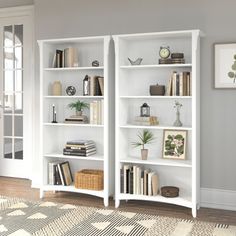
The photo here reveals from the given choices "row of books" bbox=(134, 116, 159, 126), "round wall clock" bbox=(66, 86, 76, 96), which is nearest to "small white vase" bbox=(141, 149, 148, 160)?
"row of books" bbox=(134, 116, 159, 126)

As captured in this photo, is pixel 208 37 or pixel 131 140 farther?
pixel 131 140

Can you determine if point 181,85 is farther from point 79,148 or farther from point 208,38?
point 79,148

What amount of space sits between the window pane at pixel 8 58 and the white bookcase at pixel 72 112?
1.18m

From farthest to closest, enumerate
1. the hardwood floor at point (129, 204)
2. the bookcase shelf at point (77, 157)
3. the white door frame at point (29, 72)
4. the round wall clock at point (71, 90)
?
the white door frame at point (29, 72), the round wall clock at point (71, 90), the bookcase shelf at point (77, 157), the hardwood floor at point (129, 204)

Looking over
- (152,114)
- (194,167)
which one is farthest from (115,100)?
(194,167)

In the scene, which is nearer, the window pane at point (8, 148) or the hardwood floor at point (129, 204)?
the hardwood floor at point (129, 204)

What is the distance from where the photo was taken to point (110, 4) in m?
4.54

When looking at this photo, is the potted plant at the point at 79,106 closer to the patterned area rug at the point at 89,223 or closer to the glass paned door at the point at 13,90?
the patterned area rug at the point at 89,223

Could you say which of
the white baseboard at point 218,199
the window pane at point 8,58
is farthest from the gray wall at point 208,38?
the window pane at point 8,58

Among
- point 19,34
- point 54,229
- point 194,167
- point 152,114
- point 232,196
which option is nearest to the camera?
point 54,229

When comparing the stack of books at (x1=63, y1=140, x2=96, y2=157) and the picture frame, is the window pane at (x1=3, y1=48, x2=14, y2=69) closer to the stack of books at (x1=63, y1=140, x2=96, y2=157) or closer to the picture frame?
the stack of books at (x1=63, y1=140, x2=96, y2=157)

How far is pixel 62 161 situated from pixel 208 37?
2.27m

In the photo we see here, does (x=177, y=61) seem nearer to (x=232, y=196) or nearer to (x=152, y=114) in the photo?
(x=152, y=114)

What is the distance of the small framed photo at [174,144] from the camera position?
4117 millimetres
